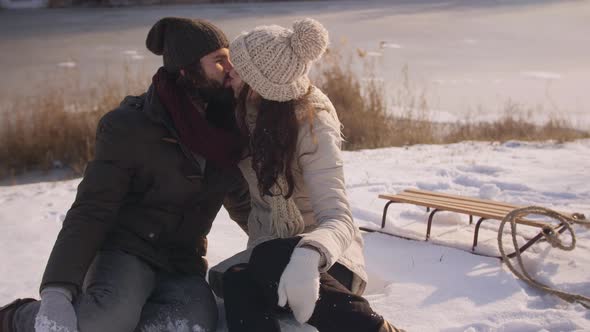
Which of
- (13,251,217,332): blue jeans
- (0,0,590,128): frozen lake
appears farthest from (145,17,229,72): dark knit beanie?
(0,0,590,128): frozen lake

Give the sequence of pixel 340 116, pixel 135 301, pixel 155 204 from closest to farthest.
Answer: pixel 135 301, pixel 155 204, pixel 340 116

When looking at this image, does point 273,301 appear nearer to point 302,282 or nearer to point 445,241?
point 302,282

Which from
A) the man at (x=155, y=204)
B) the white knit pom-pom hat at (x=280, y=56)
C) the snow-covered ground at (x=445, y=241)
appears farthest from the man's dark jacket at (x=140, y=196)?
the snow-covered ground at (x=445, y=241)

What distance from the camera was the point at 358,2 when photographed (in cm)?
1475

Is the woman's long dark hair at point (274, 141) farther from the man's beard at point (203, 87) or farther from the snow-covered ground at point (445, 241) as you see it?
the snow-covered ground at point (445, 241)

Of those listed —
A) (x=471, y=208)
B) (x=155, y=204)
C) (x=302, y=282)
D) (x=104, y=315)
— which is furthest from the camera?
(x=471, y=208)

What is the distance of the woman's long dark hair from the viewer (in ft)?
7.64

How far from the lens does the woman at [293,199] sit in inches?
83.5

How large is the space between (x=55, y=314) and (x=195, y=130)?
71 centimetres

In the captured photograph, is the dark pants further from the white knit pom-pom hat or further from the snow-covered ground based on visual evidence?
the white knit pom-pom hat

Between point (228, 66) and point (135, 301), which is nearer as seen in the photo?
point (135, 301)

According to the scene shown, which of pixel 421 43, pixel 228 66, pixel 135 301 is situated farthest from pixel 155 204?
pixel 421 43

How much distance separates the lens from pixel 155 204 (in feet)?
8.00

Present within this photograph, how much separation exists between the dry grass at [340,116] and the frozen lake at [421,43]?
0.51 metres
